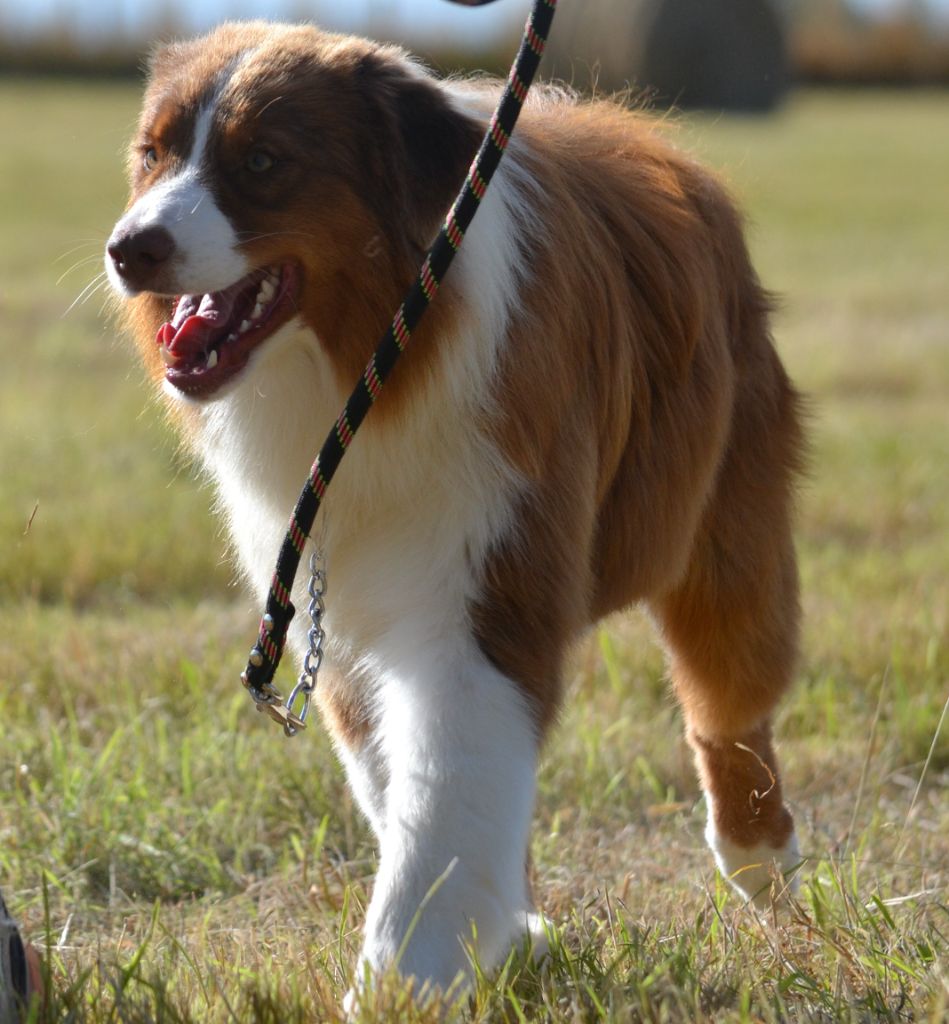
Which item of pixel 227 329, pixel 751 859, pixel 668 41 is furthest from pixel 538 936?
pixel 668 41

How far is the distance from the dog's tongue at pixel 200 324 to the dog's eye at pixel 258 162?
0.78 feet

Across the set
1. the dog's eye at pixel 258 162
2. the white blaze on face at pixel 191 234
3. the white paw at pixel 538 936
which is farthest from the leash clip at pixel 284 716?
the dog's eye at pixel 258 162

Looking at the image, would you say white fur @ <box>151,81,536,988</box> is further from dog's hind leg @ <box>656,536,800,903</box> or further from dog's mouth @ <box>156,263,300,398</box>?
dog's hind leg @ <box>656,536,800,903</box>

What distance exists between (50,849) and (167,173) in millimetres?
1832

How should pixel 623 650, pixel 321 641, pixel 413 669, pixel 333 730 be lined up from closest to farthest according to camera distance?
1. pixel 413 669
2. pixel 321 641
3. pixel 333 730
4. pixel 623 650

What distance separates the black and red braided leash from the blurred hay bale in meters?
22.1

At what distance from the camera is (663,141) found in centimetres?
422

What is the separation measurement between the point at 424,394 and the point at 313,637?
0.55 metres

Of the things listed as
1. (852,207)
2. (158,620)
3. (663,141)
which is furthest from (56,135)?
(663,141)

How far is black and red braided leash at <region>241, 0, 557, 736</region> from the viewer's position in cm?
305

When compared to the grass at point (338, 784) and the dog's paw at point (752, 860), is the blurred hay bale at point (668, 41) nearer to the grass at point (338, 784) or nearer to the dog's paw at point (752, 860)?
the grass at point (338, 784)

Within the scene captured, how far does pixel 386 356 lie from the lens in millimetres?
3172

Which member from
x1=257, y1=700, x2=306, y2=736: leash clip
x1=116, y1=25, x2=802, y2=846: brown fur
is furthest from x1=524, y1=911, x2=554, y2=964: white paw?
x1=257, y1=700, x2=306, y2=736: leash clip

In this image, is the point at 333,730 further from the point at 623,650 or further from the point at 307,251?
the point at 623,650
